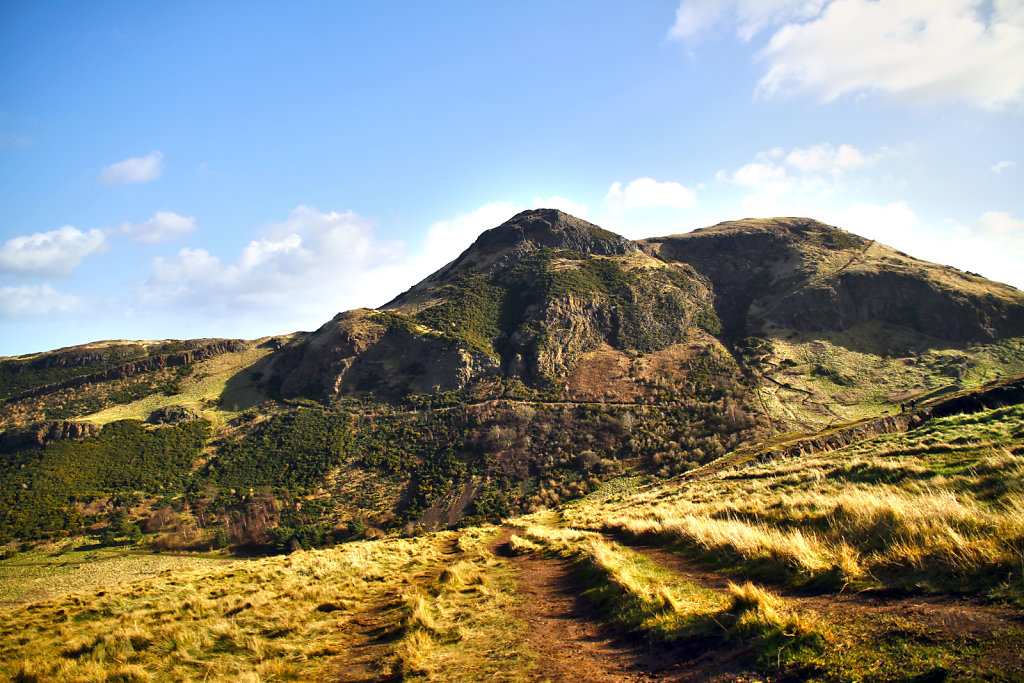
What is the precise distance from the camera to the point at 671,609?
6.61 metres

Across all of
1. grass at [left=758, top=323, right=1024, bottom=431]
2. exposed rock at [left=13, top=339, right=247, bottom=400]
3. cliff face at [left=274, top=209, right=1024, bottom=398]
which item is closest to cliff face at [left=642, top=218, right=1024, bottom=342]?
cliff face at [left=274, top=209, right=1024, bottom=398]

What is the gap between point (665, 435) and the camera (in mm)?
56406

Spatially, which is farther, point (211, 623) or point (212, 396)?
point (212, 396)

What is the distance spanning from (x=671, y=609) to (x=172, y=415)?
7437 centimetres

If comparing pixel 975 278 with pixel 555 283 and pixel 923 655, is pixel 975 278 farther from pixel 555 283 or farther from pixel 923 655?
pixel 923 655

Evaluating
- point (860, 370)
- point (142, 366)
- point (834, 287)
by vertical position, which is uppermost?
point (834, 287)

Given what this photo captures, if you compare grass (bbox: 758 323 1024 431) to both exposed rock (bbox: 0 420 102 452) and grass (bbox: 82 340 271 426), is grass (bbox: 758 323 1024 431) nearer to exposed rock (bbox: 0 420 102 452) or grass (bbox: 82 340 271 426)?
grass (bbox: 82 340 271 426)

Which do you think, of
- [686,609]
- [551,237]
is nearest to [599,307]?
[551,237]

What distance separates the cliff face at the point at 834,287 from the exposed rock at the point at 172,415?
293ft

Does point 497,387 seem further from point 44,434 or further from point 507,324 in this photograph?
point 44,434

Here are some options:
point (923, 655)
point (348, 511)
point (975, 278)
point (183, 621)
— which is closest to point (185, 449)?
point (348, 511)

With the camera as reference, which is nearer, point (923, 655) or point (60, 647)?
point (923, 655)

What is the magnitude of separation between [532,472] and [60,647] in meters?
46.8

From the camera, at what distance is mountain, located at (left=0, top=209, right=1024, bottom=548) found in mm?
48156
